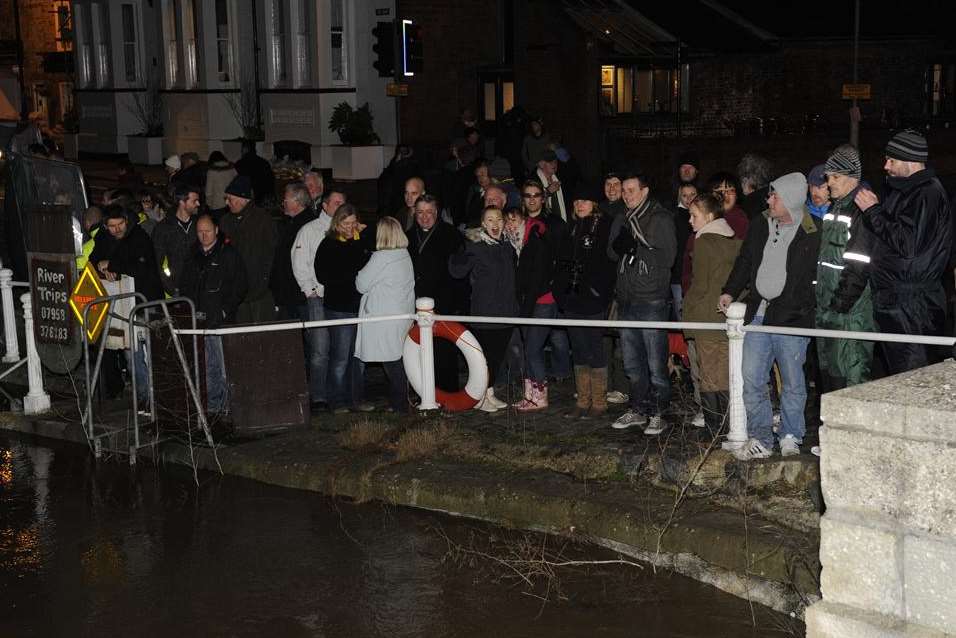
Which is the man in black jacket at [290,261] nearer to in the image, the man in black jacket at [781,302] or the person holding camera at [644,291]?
the person holding camera at [644,291]

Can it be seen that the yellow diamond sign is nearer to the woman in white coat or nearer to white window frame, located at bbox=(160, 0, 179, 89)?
the woman in white coat

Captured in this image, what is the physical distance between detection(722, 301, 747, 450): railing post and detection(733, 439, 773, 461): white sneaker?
4 cm

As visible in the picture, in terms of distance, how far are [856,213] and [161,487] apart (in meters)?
5.25

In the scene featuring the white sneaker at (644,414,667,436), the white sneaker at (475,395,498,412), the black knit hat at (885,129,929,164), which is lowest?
the white sneaker at (475,395,498,412)

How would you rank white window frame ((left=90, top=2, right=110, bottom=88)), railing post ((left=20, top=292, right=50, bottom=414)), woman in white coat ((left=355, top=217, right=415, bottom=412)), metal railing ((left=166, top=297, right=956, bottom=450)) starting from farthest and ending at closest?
1. white window frame ((left=90, top=2, right=110, bottom=88))
2. railing post ((left=20, top=292, right=50, bottom=414))
3. woman in white coat ((left=355, top=217, right=415, bottom=412))
4. metal railing ((left=166, top=297, right=956, bottom=450))

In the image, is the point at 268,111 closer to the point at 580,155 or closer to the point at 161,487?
the point at 580,155

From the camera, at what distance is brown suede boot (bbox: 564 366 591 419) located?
34.0ft

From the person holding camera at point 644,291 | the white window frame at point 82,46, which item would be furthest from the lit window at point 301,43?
the person holding camera at point 644,291

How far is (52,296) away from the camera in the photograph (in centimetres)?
1161

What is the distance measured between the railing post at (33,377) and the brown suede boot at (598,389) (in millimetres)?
5054

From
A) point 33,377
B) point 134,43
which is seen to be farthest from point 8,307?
point 134,43

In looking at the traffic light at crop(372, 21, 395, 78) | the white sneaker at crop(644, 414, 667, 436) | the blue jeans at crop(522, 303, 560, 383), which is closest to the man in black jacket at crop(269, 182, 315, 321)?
the blue jeans at crop(522, 303, 560, 383)

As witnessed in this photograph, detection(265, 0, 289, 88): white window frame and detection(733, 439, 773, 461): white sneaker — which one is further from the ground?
detection(265, 0, 289, 88): white window frame

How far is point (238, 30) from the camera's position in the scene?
3375cm
